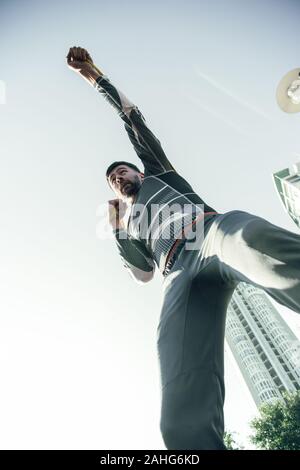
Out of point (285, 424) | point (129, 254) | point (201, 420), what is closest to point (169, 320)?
point (201, 420)

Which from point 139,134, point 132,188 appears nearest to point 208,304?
point 132,188

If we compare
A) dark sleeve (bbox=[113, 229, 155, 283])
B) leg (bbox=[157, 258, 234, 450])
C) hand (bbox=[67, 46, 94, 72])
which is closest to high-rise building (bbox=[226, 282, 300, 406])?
dark sleeve (bbox=[113, 229, 155, 283])

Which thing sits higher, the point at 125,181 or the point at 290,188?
the point at 290,188

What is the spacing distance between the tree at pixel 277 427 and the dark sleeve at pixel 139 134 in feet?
93.8

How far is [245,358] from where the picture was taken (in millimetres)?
75250

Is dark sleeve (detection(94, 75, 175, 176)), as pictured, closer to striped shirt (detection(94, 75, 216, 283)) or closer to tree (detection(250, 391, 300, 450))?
striped shirt (detection(94, 75, 216, 283))

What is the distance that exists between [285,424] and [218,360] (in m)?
30.0

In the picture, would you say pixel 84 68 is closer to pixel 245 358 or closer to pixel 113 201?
pixel 113 201

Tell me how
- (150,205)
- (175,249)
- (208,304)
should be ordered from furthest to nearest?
(150,205), (175,249), (208,304)

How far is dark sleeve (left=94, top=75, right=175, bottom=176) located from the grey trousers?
125 cm

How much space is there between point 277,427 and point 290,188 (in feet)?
126

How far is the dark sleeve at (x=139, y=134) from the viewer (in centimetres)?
312

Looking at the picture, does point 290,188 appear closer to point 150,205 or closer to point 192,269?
point 150,205

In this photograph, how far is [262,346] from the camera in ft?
256
